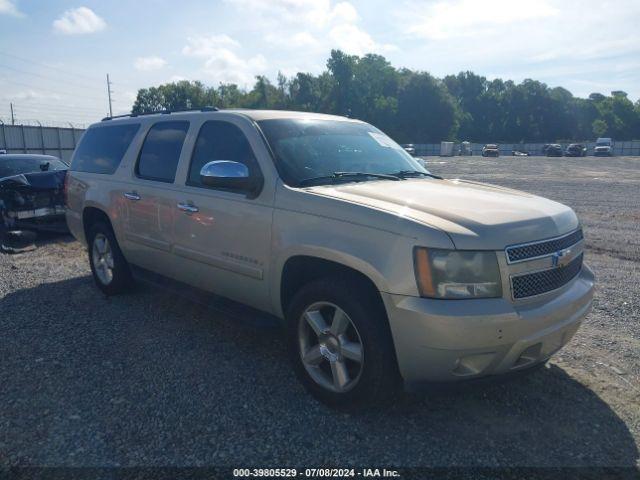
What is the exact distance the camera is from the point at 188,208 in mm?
4324

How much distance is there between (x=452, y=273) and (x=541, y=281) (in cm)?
62

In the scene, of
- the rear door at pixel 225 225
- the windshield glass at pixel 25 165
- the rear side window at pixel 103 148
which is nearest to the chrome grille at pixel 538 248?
the rear door at pixel 225 225

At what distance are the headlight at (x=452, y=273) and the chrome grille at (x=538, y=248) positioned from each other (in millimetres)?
177

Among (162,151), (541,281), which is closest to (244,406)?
(541,281)

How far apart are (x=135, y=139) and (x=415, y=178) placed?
288 cm

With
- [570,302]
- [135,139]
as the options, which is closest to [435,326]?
[570,302]

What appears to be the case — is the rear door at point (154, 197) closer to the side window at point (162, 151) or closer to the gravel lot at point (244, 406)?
the side window at point (162, 151)

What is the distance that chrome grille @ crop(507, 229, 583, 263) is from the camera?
290cm

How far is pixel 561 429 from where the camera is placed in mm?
3129

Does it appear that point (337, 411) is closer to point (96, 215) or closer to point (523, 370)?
point (523, 370)

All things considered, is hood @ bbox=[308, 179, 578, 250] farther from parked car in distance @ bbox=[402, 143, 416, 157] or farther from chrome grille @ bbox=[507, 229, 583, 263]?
parked car in distance @ bbox=[402, 143, 416, 157]

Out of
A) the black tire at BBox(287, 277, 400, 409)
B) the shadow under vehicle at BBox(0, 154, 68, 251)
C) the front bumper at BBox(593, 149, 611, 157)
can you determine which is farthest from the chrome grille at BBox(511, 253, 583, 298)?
the front bumper at BBox(593, 149, 611, 157)

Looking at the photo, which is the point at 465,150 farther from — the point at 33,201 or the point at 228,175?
the point at 228,175

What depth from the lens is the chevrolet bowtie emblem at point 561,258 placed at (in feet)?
10.2
